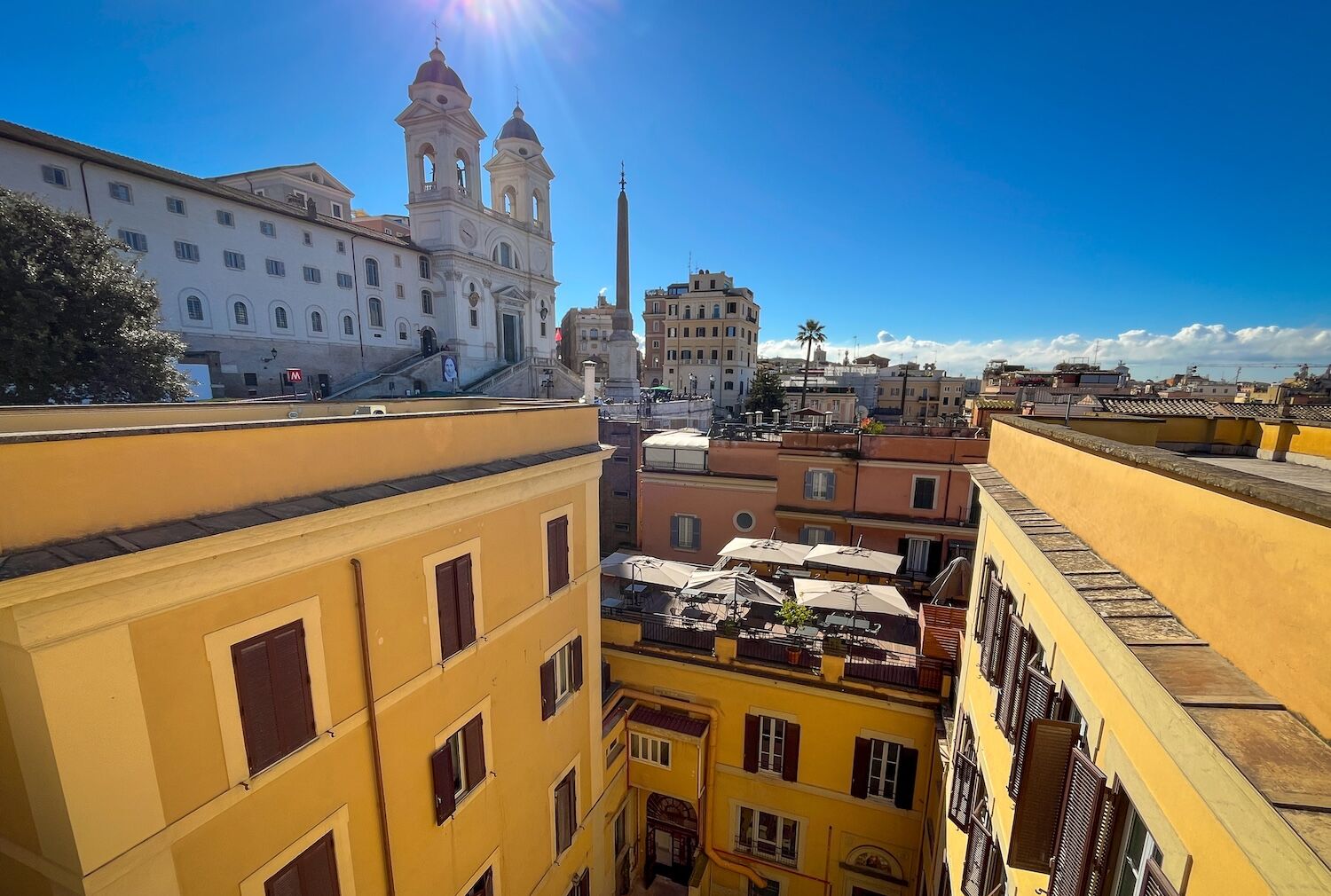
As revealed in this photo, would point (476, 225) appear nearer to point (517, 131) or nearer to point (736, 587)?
point (517, 131)

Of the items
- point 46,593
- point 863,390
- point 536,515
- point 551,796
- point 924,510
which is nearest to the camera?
point 46,593

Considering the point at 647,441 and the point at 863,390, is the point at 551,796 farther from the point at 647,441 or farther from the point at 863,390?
the point at 863,390

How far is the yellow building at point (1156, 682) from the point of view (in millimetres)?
2225

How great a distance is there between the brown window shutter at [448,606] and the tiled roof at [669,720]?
24.6ft

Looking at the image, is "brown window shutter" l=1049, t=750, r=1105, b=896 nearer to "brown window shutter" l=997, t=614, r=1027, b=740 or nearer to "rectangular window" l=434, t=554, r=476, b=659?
"brown window shutter" l=997, t=614, r=1027, b=740

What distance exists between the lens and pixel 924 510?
19.8 metres

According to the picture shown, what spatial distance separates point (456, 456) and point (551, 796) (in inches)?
296

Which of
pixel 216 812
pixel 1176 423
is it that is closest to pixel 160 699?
pixel 216 812

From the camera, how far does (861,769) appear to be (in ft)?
39.9

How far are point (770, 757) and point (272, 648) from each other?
38.7ft

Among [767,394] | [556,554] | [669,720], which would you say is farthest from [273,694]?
[767,394]

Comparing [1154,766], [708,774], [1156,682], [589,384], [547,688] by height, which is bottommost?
[708,774]

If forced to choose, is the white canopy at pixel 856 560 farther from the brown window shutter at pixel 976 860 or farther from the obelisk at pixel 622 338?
the obelisk at pixel 622 338

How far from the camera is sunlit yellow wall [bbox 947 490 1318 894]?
82.0 inches
